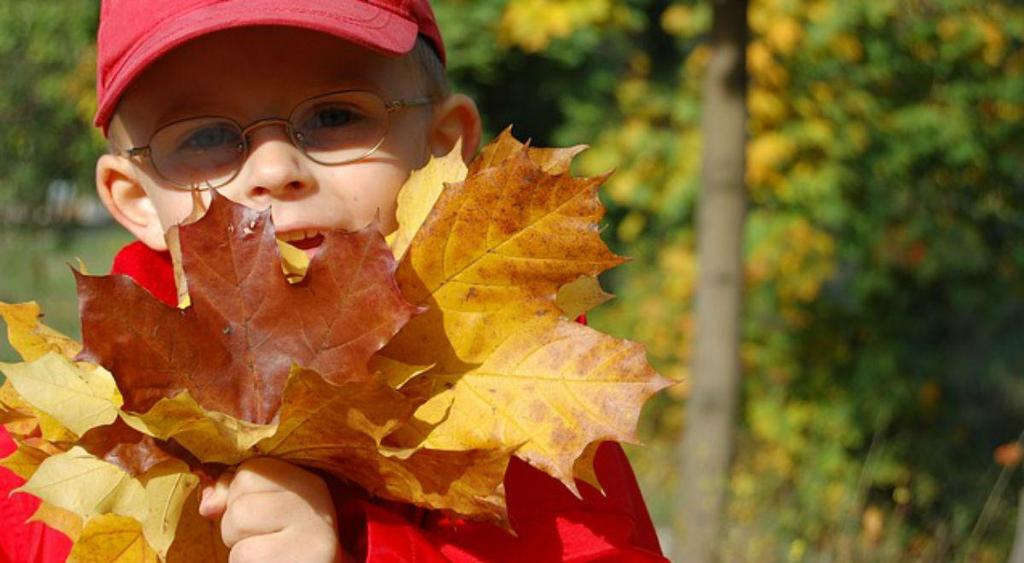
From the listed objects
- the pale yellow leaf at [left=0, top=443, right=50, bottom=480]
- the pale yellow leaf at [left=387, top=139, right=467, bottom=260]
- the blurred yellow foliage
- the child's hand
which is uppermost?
the pale yellow leaf at [left=387, top=139, right=467, bottom=260]

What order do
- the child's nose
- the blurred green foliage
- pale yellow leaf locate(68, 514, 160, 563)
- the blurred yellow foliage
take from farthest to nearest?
the blurred green foliage
the blurred yellow foliage
the child's nose
pale yellow leaf locate(68, 514, 160, 563)

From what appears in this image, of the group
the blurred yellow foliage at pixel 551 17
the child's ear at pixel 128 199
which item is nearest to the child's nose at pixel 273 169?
the child's ear at pixel 128 199

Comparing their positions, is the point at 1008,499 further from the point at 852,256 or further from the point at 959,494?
the point at 852,256

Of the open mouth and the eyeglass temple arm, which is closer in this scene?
the open mouth

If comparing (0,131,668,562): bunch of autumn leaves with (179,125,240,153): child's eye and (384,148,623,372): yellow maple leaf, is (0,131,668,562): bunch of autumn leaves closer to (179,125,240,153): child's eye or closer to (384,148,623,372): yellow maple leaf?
(384,148,623,372): yellow maple leaf

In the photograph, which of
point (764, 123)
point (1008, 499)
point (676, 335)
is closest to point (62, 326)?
point (676, 335)

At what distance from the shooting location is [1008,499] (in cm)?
527

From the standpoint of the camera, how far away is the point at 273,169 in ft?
4.71

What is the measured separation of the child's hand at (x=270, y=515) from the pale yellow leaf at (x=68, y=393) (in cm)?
12

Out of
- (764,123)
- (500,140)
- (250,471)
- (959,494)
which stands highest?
(500,140)

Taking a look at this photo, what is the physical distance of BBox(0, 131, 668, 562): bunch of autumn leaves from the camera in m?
1.16

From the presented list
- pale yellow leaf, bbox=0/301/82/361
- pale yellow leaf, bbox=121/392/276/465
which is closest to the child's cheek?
pale yellow leaf, bbox=0/301/82/361

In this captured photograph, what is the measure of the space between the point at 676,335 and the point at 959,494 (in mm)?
1334

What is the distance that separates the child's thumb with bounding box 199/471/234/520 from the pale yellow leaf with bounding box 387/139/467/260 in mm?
260
